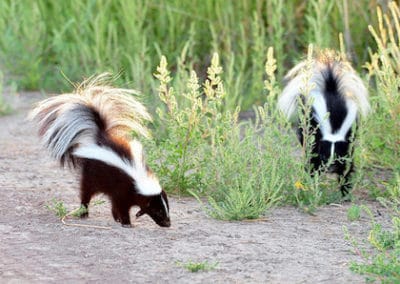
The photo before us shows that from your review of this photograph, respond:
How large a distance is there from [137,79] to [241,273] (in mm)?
4309

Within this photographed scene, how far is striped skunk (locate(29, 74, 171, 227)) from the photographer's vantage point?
239 inches

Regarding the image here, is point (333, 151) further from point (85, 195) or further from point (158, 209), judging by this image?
point (85, 195)

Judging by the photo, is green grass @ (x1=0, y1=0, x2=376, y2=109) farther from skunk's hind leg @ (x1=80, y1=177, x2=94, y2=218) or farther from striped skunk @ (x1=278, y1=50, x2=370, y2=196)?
skunk's hind leg @ (x1=80, y1=177, x2=94, y2=218)

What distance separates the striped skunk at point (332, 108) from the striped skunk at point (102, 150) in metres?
1.33

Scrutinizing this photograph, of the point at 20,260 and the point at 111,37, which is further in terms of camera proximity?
the point at 111,37

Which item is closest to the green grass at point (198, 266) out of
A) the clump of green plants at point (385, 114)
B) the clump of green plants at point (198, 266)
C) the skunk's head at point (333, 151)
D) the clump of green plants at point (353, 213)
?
the clump of green plants at point (198, 266)

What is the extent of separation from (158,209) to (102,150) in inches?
19.6

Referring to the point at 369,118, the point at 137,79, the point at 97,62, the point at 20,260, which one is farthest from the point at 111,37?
the point at 20,260

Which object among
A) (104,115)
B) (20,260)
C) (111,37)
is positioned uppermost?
(111,37)

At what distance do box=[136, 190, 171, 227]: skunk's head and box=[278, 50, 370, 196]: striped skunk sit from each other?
129 cm

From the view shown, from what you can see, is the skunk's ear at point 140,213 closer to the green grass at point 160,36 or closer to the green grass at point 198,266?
the green grass at point 198,266

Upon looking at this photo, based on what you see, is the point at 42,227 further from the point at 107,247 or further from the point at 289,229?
the point at 289,229

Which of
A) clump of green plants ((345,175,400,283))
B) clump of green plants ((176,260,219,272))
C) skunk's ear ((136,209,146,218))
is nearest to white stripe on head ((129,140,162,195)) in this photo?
skunk's ear ((136,209,146,218))

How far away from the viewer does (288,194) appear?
22.2ft
